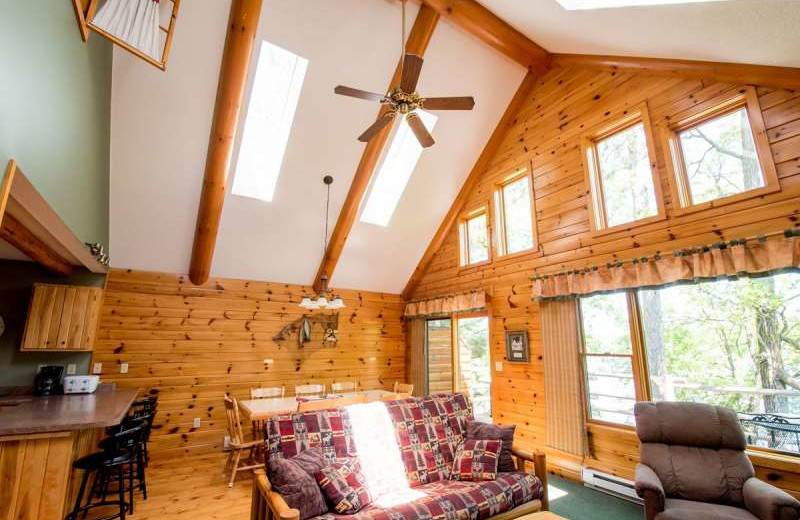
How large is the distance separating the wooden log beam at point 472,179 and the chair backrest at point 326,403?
9.76 feet

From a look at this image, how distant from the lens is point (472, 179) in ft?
20.5

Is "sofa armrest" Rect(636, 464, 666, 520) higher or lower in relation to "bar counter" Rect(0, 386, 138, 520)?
lower

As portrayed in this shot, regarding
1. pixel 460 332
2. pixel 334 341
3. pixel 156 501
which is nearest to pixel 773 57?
pixel 460 332

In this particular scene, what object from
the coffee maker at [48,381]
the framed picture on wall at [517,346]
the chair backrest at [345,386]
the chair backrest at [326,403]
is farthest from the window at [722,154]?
the coffee maker at [48,381]

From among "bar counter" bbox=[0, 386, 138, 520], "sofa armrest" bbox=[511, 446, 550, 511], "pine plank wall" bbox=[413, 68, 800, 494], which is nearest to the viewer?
"bar counter" bbox=[0, 386, 138, 520]

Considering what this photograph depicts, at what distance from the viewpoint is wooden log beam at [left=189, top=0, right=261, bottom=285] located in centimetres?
351

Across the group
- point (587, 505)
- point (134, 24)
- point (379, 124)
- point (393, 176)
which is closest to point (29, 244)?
point (134, 24)

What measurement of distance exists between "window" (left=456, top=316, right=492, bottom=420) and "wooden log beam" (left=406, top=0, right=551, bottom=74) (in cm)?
382

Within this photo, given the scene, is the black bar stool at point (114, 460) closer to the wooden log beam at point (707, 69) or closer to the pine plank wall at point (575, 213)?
the pine plank wall at point (575, 213)

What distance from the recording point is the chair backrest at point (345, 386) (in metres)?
5.98

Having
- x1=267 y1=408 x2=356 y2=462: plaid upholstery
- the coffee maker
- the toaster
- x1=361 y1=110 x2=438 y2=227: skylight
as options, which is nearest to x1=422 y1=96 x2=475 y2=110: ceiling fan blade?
x1=361 y1=110 x2=438 y2=227: skylight

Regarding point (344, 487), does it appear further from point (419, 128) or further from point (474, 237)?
point (474, 237)

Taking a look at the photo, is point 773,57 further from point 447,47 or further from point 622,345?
point 447,47

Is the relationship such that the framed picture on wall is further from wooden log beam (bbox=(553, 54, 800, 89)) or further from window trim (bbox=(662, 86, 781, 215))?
wooden log beam (bbox=(553, 54, 800, 89))
